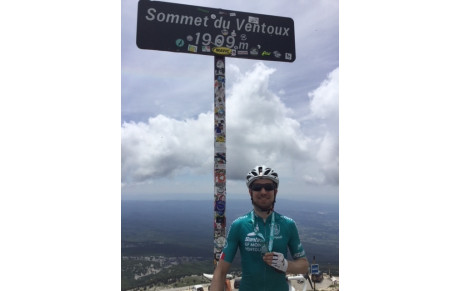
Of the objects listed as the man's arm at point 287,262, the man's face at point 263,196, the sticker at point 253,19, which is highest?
the sticker at point 253,19

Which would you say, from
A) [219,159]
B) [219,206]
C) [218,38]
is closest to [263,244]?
[219,206]

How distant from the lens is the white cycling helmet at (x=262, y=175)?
2762 mm

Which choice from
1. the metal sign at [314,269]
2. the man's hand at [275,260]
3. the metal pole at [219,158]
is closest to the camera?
the man's hand at [275,260]

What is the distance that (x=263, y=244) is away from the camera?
2.61 m

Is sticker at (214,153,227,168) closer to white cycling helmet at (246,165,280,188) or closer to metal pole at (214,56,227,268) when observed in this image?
metal pole at (214,56,227,268)

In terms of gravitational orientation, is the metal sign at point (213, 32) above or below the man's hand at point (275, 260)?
above

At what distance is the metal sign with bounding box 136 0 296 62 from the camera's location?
430 cm

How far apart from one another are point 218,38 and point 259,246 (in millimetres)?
3196

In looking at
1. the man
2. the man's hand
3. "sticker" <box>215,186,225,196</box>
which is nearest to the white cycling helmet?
the man

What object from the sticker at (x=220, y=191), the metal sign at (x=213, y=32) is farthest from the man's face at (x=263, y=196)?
the metal sign at (x=213, y=32)

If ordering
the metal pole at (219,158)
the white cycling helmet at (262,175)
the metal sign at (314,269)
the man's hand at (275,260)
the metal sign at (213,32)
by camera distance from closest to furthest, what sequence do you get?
the man's hand at (275,260), the white cycling helmet at (262,175), the metal sign at (213,32), the metal pole at (219,158), the metal sign at (314,269)

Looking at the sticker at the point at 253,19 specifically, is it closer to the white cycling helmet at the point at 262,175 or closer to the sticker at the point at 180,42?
the sticker at the point at 180,42

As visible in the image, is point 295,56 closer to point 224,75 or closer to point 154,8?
point 224,75

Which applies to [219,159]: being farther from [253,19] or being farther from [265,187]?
[253,19]
